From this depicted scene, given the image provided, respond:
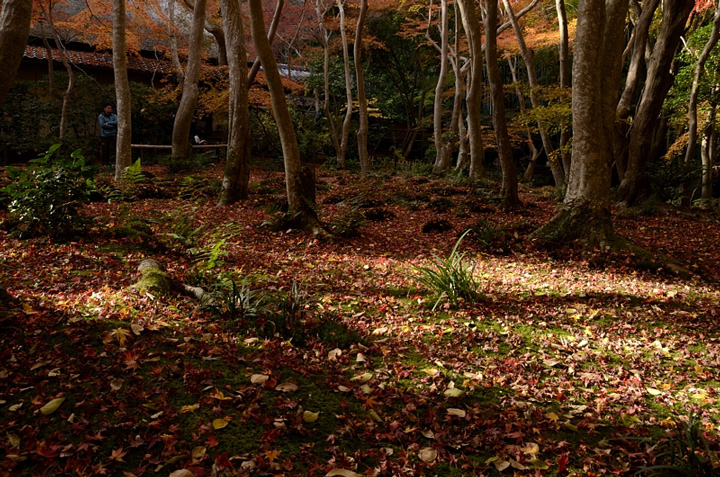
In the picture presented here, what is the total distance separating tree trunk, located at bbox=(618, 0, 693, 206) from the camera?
364 inches

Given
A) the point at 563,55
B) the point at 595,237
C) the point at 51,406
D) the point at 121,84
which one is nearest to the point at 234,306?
the point at 51,406

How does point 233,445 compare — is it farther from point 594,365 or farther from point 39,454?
point 594,365

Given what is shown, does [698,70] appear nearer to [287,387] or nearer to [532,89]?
[532,89]

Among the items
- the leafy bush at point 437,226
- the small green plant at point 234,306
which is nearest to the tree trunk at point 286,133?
the leafy bush at point 437,226

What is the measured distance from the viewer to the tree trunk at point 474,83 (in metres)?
10.1

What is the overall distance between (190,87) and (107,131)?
3.09 m

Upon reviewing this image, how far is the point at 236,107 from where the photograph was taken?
8578 millimetres

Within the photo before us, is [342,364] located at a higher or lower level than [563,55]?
lower

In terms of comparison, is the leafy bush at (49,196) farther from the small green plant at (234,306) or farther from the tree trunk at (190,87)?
the tree trunk at (190,87)

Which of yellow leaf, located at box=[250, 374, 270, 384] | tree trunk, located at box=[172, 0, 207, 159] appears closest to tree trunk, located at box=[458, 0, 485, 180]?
tree trunk, located at box=[172, 0, 207, 159]

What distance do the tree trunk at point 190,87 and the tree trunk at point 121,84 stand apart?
302 centimetres

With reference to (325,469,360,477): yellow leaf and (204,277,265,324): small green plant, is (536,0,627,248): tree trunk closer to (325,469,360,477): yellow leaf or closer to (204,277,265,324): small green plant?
(204,277,265,324): small green plant

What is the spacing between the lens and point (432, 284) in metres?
5.05

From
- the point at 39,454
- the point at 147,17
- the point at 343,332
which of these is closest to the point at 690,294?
the point at 343,332
